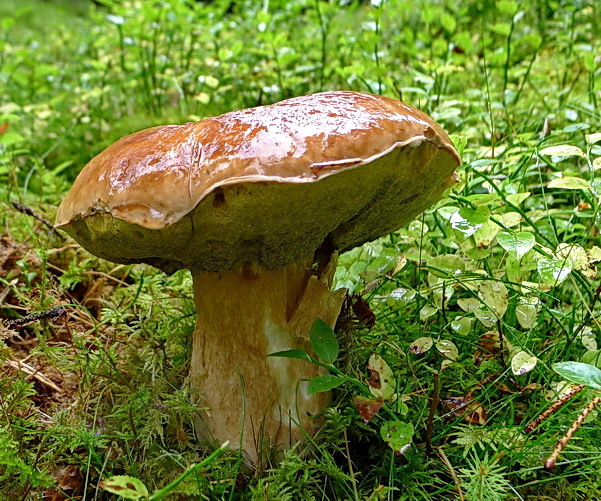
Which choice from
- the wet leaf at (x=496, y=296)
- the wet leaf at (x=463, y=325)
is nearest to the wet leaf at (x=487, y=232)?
the wet leaf at (x=496, y=296)

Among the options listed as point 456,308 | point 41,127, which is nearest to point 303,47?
point 41,127

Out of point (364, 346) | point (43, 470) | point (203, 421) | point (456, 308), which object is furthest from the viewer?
point (456, 308)

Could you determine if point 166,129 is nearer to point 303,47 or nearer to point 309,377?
point 309,377

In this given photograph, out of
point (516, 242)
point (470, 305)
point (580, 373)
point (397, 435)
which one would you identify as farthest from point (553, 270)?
point (397, 435)

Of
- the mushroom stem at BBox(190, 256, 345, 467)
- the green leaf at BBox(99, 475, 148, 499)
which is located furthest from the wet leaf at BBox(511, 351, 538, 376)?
the green leaf at BBox(99, 475, 148, 499)

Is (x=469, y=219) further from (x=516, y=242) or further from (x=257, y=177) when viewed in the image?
(x=257, y=177)
